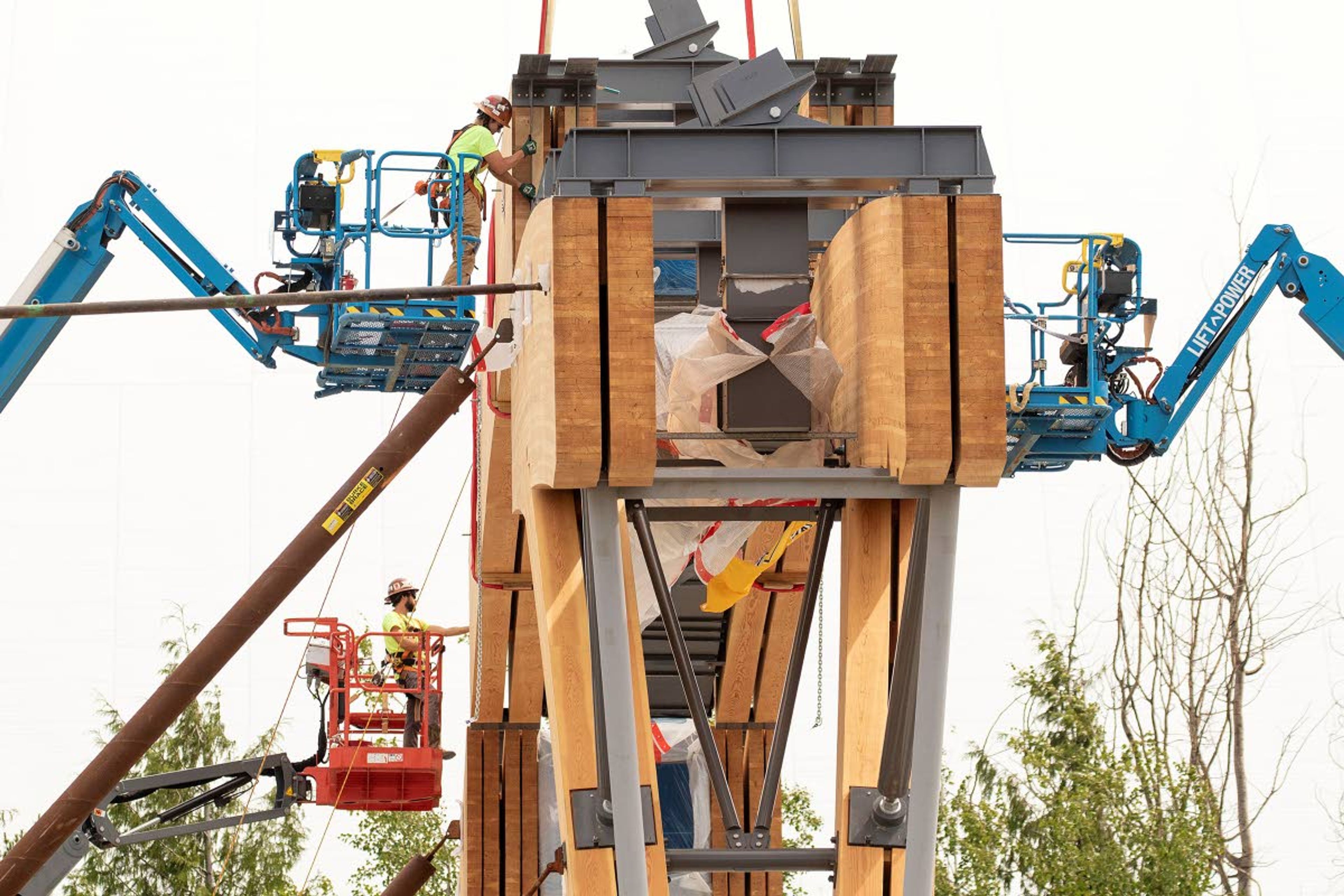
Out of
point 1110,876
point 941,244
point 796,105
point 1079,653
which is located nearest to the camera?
point 941,244

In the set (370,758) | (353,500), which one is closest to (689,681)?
(353,500)

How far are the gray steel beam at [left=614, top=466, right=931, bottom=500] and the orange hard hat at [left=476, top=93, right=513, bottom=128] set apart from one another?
7.14 metres

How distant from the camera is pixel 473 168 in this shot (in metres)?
16.0

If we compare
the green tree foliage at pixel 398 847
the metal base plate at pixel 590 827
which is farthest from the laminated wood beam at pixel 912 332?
the green tree foliage at pixel 398 847

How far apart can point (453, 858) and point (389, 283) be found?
8.74m

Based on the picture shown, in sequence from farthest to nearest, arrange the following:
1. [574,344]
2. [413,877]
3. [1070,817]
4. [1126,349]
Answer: [1070,817] < [1126,349] < [413,877] < [574,344]

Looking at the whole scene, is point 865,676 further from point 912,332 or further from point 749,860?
point 912,332

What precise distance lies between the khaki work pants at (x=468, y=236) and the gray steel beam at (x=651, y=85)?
2586mm

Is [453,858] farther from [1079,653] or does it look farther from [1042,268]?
[1042,268]

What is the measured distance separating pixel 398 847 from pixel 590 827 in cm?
A: 2069

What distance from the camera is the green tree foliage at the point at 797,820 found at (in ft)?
94.1

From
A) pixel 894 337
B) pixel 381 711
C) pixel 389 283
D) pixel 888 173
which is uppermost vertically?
pixel 389 283

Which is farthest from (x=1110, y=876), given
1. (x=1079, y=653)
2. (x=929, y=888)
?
(x=929, y=888)

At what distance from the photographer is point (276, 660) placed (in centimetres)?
3200
